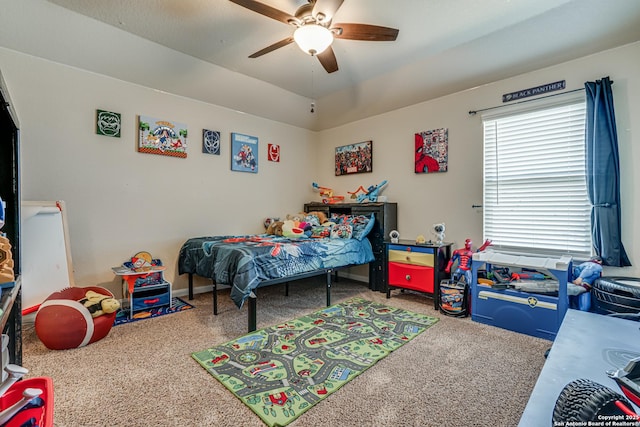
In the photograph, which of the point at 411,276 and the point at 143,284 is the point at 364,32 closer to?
the point at 411,276

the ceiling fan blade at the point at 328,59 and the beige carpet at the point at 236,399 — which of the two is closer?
the beige carpet at the point at 236,399

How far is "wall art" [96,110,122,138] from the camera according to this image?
3.09 metres

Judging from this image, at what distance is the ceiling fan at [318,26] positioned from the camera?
6.30ft

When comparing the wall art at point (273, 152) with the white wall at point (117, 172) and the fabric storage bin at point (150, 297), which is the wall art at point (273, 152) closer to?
the white wall at point (117, 172)

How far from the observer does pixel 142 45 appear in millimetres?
2824

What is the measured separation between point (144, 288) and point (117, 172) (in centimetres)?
132

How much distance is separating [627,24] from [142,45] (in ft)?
13.8

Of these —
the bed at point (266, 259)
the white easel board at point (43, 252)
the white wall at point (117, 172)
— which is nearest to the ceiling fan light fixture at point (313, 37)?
the bed at point (266, 259)

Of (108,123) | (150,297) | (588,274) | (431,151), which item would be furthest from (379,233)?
(108,123)

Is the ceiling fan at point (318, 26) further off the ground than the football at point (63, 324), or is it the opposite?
the ceiling fan at point (318, 26)

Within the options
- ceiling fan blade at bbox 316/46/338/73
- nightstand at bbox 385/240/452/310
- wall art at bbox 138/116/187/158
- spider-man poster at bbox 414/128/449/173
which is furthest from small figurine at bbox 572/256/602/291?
wall art at bbox 138/116/187/158

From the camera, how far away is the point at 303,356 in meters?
2.14

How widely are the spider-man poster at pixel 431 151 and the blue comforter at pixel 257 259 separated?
4.28 ft

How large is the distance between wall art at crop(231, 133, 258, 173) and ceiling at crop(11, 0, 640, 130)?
939mm
